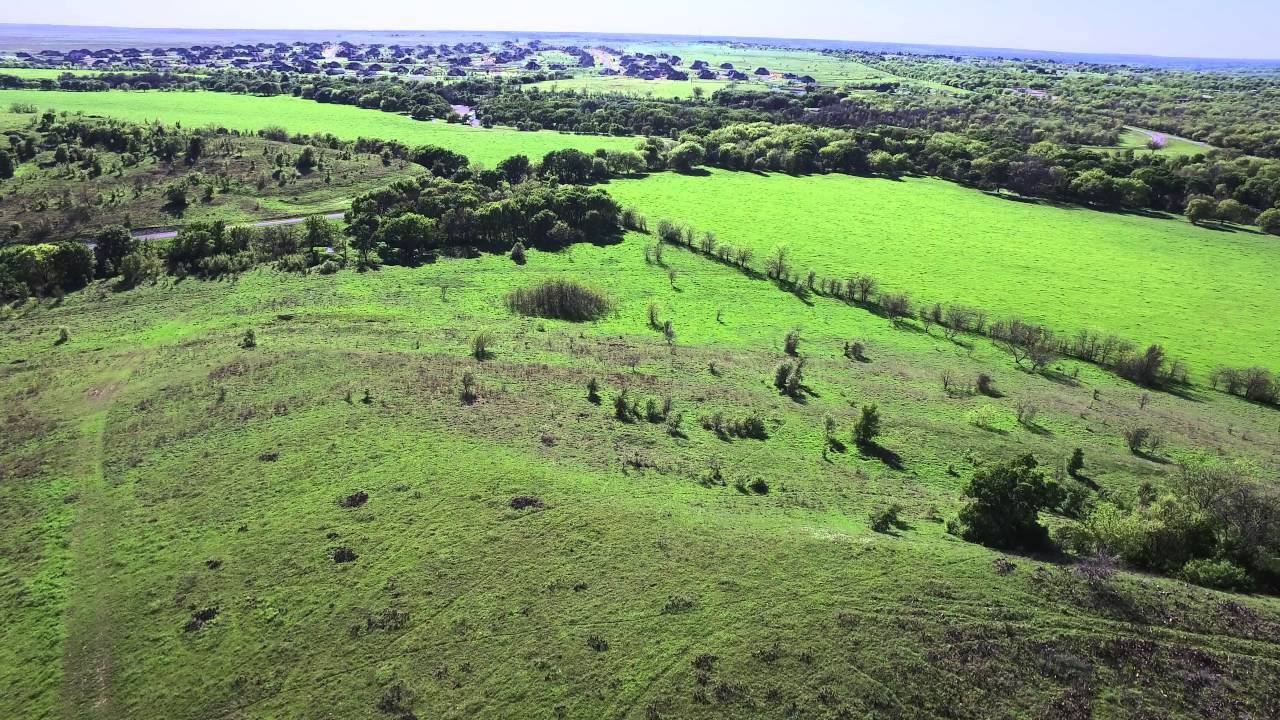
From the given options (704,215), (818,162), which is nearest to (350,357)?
(704,215)

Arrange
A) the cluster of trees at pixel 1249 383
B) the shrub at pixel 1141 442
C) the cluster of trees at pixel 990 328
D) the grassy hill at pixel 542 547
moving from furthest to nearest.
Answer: the cluster of trees at pixel 990 328
the cluster of trees at pixel 1249 383
the shrub at pixel 1141 442
the grassy hill at pixel 542 547

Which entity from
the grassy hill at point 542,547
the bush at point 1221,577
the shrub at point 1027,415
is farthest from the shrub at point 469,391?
the bush at point 1221,577

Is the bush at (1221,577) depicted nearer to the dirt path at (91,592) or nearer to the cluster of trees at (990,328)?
the cluster of trees at (990,328)

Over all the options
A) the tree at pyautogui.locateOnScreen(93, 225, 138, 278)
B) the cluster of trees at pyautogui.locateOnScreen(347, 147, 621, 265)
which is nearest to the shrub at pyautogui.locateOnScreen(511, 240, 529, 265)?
the cluster of trees at pyautogui.locateOnScreen(347, 147, 621, 265)

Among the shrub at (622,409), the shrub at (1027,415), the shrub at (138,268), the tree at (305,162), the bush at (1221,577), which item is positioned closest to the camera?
the bush at (1221,577)

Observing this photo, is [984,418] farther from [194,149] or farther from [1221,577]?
[194,149]

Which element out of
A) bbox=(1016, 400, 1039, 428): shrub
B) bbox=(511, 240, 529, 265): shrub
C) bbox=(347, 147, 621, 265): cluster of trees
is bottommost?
bbox=(1016, 400, 1039, 428): shrub

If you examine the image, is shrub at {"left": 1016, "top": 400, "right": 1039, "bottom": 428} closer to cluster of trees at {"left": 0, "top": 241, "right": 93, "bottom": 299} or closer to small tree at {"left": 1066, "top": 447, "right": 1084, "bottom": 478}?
small tree at {"left": 1066, "top": 447, "right": 1084, "bottom": 478}
